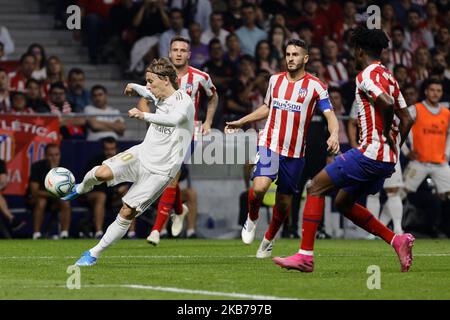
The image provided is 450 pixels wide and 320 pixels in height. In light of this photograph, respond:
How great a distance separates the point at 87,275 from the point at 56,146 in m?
6.96

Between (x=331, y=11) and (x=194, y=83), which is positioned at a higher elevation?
(x=331, y=11)

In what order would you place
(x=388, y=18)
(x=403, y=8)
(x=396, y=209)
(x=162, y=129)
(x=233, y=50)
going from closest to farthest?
1. (x=162, y=129)
2. (x=396, y=209)
3. (x=233, y=50)
4. (x=388, y=18)
5. (x=403, y=8)

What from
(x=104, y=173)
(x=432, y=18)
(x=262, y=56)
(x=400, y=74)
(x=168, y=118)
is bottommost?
(x=104, y=173)

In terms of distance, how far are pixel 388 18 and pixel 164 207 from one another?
9.30 metres

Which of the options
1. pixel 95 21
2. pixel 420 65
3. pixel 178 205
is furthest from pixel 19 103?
pixel 420 65

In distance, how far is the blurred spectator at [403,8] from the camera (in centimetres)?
2308

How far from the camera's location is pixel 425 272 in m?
10.9

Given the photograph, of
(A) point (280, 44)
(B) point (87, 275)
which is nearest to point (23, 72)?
(A) point (280, 44)

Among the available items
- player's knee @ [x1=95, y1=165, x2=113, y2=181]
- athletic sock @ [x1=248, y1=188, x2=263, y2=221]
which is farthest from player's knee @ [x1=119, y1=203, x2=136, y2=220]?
athletic sock @ [x1=248, y1=188, x2=263, y2=221]

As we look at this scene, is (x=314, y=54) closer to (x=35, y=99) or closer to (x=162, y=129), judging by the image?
(x=35, y=99)

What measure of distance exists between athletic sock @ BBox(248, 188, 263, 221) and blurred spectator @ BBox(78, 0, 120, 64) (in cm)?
844

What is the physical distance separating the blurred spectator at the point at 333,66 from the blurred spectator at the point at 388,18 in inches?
63.2

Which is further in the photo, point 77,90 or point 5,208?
point 77,90

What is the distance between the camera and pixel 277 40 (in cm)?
2094
